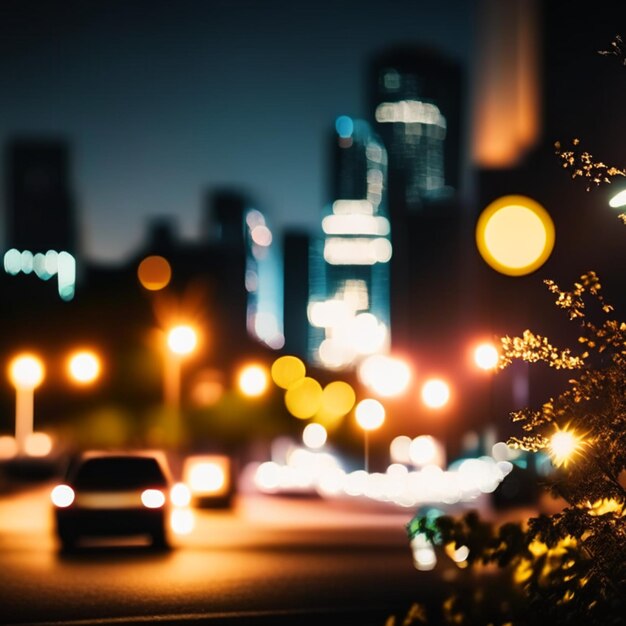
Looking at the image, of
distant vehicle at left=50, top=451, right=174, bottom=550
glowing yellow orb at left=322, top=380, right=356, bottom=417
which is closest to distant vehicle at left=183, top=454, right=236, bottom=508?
distant vehicle at left=50, top=451, right=174, bottom=550

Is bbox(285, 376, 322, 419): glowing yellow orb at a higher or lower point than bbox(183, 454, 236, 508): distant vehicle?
higher

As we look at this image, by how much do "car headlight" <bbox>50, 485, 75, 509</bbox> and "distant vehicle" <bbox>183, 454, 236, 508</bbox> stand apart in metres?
16.2

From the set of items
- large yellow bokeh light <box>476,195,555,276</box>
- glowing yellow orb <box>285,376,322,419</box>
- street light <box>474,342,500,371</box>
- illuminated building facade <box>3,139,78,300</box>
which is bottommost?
street light <box>474,342,500,371</box>

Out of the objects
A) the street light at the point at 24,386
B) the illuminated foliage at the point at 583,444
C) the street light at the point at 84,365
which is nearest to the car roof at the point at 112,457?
the street light at the point at 84,365

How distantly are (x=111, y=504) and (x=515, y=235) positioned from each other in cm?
1731

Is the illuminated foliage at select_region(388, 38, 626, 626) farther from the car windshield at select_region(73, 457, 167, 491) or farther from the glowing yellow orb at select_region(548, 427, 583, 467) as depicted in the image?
the car windshield at select_region(73, 457, 167, 491)

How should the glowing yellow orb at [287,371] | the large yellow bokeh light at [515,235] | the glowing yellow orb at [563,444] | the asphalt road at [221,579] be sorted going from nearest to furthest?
the large yellow bokeh light at [515,235] < the glowing yellow orb at [563,444] < the asphalt road at [221,579] < the glowing yellow orb at [287,371]

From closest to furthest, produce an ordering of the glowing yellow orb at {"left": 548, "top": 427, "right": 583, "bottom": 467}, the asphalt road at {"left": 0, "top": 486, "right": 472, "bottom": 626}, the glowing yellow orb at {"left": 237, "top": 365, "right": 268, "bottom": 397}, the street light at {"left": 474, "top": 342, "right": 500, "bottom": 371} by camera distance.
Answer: the street light at {"left": 474, "top": 342, "right": 500, "bottom": 371} < the glowing yellow orb at {"left": 548, "top": 427, "right": 583, "bottom": 467} < the asphalt road at {"left": 0, "top": 486, "right": 472, "bottom": 626} < the glowing yellow orb at {"left": 237, "top": 365, "right": 268, "bottom": 397}

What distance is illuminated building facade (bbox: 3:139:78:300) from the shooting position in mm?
166125

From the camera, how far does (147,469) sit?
75.0 ft

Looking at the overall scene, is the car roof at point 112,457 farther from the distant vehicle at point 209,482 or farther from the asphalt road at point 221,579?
the distant vehicle at point 209,482

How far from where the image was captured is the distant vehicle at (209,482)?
38.8 m

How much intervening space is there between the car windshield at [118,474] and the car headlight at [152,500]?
22 cm

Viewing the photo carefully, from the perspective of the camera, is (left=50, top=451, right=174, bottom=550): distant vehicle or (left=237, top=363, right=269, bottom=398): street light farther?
(left=237, top=363, right=269, bottom=398): street light
